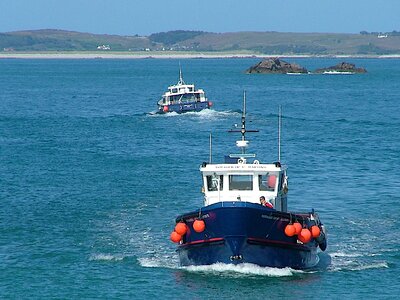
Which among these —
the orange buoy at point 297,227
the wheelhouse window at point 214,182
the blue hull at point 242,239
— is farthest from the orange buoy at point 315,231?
the wheelhouse window at point 214,182

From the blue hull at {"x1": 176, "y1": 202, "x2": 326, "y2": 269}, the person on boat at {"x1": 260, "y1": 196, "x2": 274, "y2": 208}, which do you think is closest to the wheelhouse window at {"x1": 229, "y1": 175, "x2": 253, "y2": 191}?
the person on boat at {"x1": 260, "y1": 196, "x2": 274, "y2": 208}

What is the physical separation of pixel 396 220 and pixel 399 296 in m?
12.9

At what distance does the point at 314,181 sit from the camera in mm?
60031

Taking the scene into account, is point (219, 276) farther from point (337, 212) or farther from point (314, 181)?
point (314, 181)

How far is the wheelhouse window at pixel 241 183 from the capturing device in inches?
1558

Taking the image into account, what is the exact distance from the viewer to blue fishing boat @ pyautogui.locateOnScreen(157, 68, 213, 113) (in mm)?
109938

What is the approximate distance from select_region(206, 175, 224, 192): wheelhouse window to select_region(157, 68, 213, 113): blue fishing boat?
70.0 m

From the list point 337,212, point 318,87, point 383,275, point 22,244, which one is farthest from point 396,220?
point 318,87

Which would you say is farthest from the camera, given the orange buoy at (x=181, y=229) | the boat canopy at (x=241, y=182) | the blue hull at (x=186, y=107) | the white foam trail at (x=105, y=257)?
the blue hull at (x=186, y=107)

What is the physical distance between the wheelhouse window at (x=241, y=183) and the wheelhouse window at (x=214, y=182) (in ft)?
1.15

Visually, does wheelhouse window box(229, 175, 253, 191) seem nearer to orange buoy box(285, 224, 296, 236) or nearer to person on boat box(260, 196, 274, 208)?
person on boat box(260, 196, 274, 208)

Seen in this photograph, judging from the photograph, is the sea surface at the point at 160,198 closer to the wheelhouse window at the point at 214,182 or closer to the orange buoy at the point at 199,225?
the orange buoy at the point at 199,225

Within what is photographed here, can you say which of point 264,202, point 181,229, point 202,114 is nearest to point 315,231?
point 264,202

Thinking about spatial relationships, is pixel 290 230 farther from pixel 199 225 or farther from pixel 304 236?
pixel 199 225
